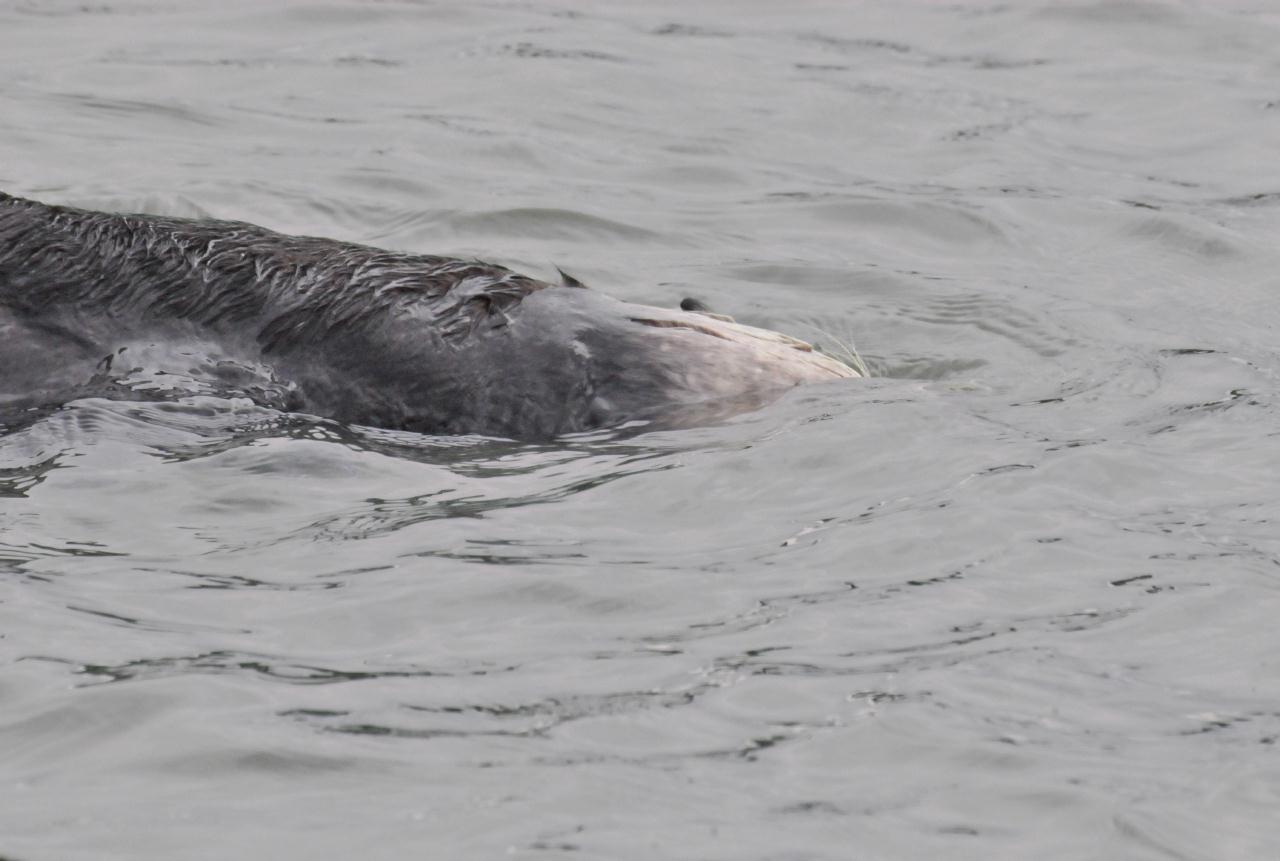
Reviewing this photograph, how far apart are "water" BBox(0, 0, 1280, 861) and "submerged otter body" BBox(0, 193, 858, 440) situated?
144 mm

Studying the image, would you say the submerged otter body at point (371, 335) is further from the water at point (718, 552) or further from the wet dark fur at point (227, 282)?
the water at point (718, 552)

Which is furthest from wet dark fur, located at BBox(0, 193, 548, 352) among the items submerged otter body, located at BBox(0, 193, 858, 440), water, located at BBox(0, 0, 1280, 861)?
water, located at BBox(0, 0, 1280, 861)

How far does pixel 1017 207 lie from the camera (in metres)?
8.72

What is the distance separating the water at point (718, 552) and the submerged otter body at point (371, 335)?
0.47ft

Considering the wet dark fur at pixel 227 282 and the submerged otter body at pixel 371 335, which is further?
Answer: the wet dark fur at pixel 227 282

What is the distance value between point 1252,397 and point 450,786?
3541mm

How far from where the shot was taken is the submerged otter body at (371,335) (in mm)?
5488

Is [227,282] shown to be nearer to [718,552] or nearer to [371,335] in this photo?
[371,335]

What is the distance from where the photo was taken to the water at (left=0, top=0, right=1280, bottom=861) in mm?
3400

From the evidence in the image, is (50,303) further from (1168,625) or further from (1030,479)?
(1168,625)

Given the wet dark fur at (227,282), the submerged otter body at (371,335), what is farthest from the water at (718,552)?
the wet dark fur at (227,282)

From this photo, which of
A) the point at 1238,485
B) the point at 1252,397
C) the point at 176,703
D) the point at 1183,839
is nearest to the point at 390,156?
the point at 1252,397

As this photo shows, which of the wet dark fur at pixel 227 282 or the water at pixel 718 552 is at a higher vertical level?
the wet dark fur at pixel 227 282

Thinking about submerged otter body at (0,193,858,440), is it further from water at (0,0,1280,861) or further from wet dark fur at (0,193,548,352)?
water at (0,0,1280,861)
